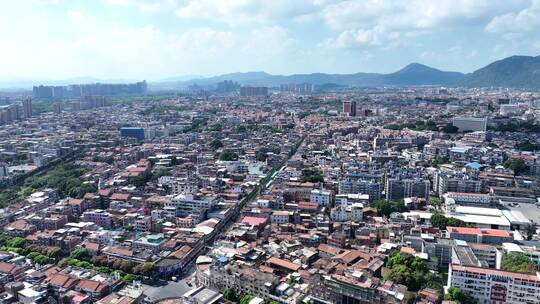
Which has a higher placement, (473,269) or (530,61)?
(530,61)

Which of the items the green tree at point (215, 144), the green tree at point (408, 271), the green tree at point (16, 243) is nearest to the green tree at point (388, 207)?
the green tree at point (408, 271)

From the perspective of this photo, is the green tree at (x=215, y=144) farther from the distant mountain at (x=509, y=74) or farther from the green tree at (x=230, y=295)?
the distant mountain at (x=509, y=74)

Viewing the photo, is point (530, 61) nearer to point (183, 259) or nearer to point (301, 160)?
point (301, 160)

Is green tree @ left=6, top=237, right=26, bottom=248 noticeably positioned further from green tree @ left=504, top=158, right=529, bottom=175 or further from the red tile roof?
green tree @ left=504, top=158, right=529, bottom=175

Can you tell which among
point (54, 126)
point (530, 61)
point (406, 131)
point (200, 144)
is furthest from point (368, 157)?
point (530, 61)

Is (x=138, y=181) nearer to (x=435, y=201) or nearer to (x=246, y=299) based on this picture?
(x=246, y=299)

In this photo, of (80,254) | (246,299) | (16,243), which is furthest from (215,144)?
(246,299)
